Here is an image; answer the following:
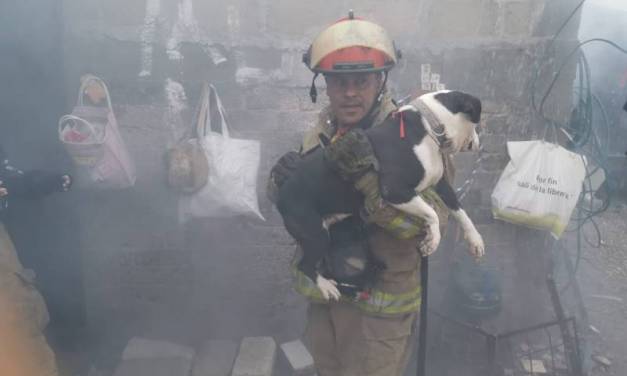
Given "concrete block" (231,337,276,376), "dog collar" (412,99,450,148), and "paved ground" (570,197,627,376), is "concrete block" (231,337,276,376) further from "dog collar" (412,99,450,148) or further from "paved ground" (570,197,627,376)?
"paved ground" (570,197,627,376)

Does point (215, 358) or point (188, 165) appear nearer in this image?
point (188, 165)

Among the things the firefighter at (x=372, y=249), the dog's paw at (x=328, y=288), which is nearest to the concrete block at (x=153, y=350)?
the firefighter at (x=372, y=249)

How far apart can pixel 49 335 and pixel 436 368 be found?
300 centimetres

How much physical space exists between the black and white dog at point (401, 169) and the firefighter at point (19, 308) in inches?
65.6

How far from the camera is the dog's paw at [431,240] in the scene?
2.31 metres

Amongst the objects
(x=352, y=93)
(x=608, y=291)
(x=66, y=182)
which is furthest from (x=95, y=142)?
(x=608, y=291)

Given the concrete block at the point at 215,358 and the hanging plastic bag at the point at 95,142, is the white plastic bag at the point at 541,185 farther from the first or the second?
the hanging plastic bag at the point at 95,142

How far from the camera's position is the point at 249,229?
4242 mm

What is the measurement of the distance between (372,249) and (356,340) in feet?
1.60

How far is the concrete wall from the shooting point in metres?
3.80

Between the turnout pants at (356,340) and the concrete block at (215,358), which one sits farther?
the concrete block at (215,358)

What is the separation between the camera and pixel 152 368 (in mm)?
3854

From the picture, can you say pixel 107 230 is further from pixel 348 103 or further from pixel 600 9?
pixel 600 9

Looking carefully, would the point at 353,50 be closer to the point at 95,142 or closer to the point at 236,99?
the point at 236,99
